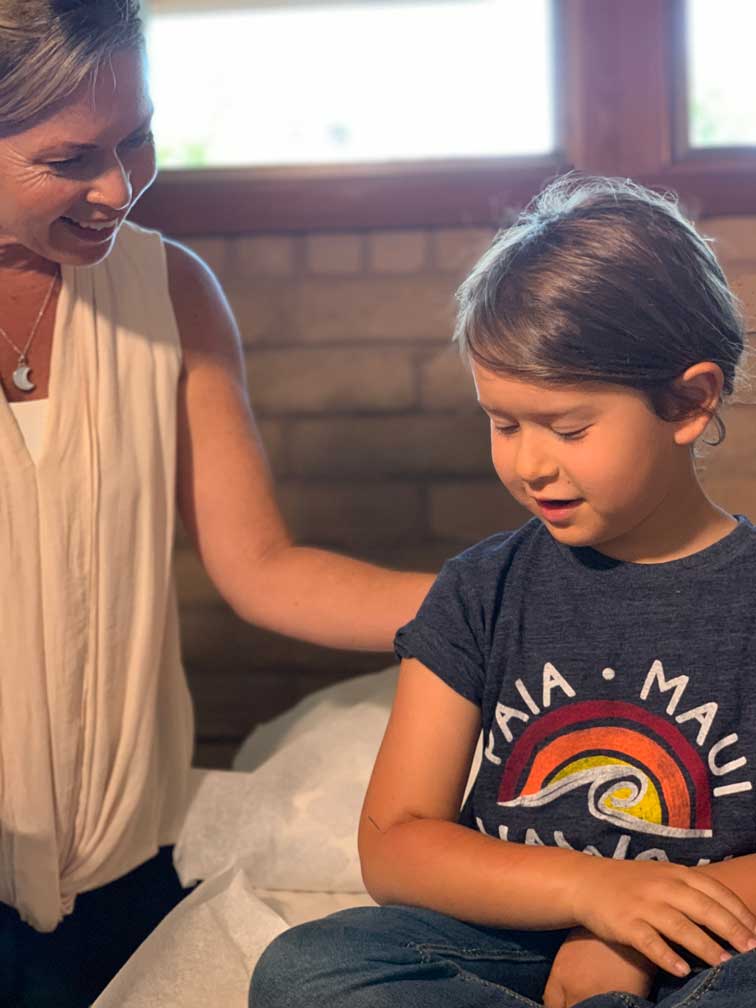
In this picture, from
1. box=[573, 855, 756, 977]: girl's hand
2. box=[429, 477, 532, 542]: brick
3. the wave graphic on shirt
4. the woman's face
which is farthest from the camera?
box=[429, 477, 532, 542]: brick

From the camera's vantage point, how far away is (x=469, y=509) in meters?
2.34

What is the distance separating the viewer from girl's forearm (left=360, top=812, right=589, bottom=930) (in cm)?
106

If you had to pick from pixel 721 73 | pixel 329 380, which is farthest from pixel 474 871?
pixel 721 73

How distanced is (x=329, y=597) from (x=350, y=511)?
85cm

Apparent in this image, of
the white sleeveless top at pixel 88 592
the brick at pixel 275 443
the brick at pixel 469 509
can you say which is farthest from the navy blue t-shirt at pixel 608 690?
the brick at pixel 275 443

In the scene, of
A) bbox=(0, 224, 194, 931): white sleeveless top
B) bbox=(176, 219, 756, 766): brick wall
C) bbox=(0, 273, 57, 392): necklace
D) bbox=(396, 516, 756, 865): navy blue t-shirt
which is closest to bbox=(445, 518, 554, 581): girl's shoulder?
bbox=(396, 516, 756, 865): navy blue t-shirt

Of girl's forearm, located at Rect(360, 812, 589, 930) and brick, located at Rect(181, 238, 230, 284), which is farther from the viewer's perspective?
brick, located at Rect(181, 238, 230, 284)

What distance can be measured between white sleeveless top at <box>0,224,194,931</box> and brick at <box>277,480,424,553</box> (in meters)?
0.77

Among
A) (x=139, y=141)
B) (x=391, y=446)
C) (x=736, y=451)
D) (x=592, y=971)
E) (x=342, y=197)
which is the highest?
(x=139, y=141)

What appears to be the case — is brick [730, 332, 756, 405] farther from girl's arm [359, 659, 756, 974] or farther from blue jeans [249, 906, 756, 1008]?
blue jeans [249, 906, 756, 1008]

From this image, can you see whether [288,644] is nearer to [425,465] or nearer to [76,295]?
[425,465]

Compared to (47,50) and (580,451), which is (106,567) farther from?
(580,451)

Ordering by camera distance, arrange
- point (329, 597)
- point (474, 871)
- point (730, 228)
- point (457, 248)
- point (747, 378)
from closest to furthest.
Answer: point (474, 871) → point (747, 378) → point (329, 597) → point (730, 228) → point (457, 248)

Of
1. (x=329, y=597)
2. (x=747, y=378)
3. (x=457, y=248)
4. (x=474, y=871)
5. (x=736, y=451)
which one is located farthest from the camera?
(x=457, y=248)
